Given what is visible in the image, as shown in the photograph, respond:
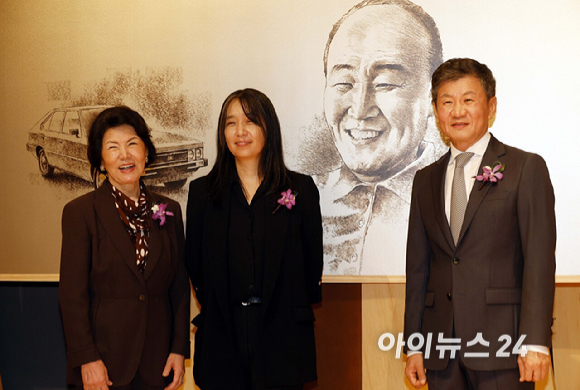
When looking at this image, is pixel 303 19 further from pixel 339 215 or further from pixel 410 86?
pixel 339 215

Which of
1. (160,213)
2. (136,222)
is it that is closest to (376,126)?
(160,213)

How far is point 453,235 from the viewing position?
2.42 metres

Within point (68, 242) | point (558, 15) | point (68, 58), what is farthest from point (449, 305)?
point (68, 58)

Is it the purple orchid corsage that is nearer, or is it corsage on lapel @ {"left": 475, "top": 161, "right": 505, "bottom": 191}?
corsage on lapel @ {"left": 475, "top": 161, "right": 505, "bottom": 191}

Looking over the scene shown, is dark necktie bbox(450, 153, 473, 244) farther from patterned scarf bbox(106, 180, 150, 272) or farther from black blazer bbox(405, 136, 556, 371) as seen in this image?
patterned scarf bbox(106, 180, 150, 272)

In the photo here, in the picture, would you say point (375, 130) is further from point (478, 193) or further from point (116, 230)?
point (116, 230)

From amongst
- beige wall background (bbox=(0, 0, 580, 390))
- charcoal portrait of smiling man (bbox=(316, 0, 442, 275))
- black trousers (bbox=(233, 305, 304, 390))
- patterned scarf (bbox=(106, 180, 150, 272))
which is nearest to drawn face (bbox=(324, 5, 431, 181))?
charcoal portrait of smiling man (bbox=(316, 0, 442, 275))

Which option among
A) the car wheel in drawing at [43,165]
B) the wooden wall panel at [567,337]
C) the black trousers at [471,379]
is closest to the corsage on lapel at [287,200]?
the black trousers at [471,379]

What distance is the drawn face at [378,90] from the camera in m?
3.32

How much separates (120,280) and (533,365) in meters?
1.73

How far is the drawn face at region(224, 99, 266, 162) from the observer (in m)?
2.85

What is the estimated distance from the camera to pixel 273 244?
274 cm

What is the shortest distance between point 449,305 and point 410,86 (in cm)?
144

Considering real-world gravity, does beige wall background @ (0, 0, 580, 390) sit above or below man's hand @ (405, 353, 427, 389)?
above
